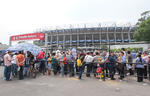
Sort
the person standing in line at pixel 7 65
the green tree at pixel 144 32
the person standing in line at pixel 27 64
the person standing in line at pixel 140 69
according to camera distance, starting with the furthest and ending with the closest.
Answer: the green tree at pixel 144 32
the person standing in line at pixel 27 64
the person standing in line at pixel 7 65
the person standing in line at pixel 140 69

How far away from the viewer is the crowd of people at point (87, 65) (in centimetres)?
698

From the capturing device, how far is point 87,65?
26.1 ft

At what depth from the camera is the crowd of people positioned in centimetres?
698

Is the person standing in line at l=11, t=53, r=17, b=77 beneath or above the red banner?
beneath

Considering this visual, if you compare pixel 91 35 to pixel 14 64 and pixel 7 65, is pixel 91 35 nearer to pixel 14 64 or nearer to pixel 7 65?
pixel 14 64

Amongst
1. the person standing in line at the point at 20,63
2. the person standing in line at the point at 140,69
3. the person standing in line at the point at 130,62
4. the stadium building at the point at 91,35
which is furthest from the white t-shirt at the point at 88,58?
the stadium building at the point at 91,35

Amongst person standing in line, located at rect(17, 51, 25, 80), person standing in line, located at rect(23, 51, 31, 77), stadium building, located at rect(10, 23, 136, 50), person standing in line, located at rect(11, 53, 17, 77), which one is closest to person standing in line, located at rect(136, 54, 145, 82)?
person standing in line, located at rect(23, 51, 31, 77)

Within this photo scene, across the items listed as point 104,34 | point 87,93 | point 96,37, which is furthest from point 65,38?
point 87,93

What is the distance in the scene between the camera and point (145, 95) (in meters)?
4.69

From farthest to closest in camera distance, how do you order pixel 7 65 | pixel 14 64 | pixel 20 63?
pixel 14 64 < pixel 20 63 < pixel 7 65

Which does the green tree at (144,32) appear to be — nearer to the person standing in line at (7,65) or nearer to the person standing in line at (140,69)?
the person standing in line at (140,69)

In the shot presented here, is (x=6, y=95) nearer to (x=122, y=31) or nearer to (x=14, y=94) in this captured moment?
(x=14, y=94)

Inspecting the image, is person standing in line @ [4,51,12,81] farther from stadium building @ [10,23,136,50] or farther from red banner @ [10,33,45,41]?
stadium building @ [10,23,136,50]

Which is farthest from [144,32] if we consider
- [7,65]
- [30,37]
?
[7,65]
